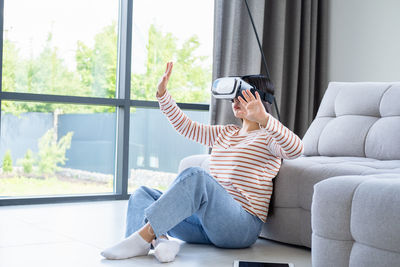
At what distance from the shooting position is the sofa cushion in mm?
2502

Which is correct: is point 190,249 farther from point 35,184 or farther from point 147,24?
point 147,24

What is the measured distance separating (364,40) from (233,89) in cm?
210

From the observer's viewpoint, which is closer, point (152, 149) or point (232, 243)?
point (232, 243)

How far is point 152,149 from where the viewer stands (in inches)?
151

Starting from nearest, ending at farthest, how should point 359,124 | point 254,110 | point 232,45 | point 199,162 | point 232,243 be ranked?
point 254,110, point 232,243, point 199,162, point 359,124, point 232,45

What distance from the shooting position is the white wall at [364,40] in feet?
12.0

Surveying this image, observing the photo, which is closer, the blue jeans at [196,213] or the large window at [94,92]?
the blue jeans at [196,213]

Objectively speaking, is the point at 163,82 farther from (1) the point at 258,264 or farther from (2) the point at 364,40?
(2) the point at 364,40

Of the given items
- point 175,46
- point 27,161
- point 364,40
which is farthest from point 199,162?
point 364,40

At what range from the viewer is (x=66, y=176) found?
11.5 ft

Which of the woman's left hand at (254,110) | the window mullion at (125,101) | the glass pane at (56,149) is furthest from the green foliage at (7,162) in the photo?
the woman's left hand at (254,110)

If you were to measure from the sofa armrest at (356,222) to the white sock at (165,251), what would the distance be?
1.59 feet

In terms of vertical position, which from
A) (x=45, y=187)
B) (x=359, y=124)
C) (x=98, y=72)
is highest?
(x=98, y=72)

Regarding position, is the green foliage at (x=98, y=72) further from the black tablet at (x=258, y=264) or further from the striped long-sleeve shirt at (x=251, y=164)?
the black tablet at (x=258, y=264)
